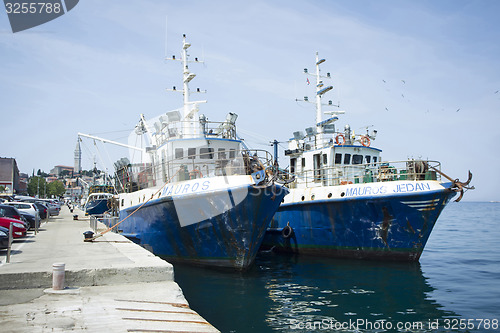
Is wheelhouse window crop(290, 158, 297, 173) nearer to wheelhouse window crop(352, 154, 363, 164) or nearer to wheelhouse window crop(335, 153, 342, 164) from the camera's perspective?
wheelhouse window crop(335, 153, 342, 164)

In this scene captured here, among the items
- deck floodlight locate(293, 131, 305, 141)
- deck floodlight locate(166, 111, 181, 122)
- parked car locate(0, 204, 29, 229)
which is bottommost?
parked car locate(0, 204, 29, 229)

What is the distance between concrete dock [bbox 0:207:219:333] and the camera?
226 inches

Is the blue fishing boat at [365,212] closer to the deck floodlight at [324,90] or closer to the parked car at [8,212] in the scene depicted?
the deck floodlight at [324,90]

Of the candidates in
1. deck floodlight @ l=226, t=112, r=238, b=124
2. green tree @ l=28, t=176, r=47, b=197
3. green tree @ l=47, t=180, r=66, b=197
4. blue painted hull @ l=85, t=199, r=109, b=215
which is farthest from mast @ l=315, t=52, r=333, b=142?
green tree @ l=47, t=180, r=66, b=197

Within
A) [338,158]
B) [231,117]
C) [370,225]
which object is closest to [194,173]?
[231,117]

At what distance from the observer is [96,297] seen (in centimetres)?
693

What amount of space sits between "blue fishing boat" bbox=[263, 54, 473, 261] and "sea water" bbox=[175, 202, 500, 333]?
2.52 feet

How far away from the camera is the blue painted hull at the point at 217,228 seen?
1337 cm

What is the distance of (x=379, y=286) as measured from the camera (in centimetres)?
1270

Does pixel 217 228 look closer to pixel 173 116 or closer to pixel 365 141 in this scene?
pixel 173 116

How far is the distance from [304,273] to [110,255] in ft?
24.4

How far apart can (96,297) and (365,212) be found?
39.5 feet

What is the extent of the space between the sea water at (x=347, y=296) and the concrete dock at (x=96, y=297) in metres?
2.06

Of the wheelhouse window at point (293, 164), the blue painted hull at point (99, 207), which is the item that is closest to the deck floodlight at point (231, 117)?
the wheelhouse window at point (293, 164)
